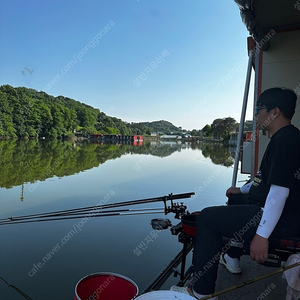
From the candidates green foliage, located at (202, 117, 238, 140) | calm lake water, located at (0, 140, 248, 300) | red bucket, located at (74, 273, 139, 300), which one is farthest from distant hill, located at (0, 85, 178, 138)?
red bucket, located at (74, 273, 139, 300)

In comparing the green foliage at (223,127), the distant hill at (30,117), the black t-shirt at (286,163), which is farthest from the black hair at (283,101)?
the green foliage at (223,127)

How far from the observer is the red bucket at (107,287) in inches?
86.6

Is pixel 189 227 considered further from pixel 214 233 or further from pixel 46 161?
pixel 46 161

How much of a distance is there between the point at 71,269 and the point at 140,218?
267 cm

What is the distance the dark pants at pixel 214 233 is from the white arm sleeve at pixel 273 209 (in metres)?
0.12

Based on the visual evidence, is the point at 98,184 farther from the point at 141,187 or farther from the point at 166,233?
the point at 166,233

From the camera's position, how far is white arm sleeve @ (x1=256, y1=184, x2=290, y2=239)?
137cm

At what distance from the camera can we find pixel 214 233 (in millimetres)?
1597

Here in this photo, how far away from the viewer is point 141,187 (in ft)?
35.3

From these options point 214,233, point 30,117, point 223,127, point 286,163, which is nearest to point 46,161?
point 214,233

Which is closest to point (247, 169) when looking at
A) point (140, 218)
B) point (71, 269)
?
point (140, 218)

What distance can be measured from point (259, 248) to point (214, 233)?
279mm

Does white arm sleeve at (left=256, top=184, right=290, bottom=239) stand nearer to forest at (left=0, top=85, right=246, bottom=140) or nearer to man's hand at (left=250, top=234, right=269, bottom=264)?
man's hand at (left=250, top=234, right=269, bottom=264)

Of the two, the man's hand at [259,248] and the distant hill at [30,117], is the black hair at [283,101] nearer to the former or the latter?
the man's hand at [259,248]
